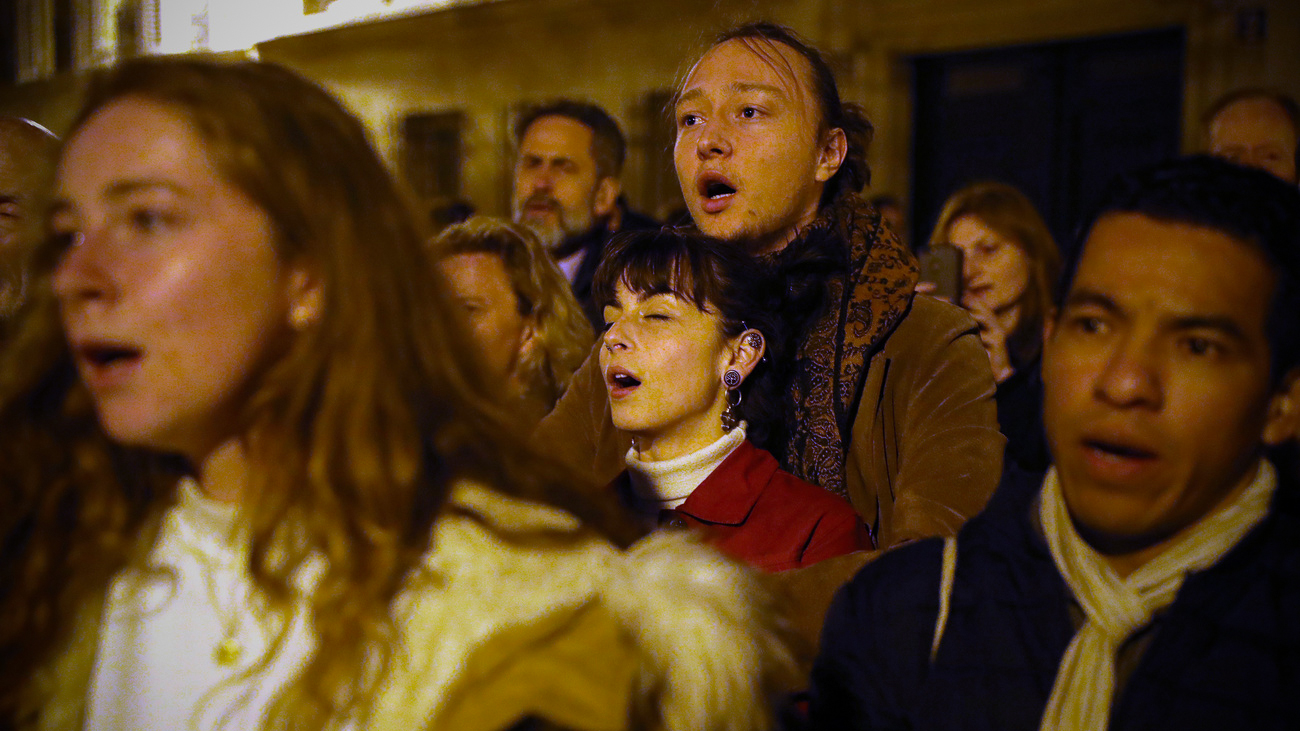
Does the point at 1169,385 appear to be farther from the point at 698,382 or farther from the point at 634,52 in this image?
the point at 634,52

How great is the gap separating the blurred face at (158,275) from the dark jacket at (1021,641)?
954 millimetres

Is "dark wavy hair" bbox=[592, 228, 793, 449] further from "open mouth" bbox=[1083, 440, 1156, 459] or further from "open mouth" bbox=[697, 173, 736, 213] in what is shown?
"open mouth" bbox=[1083, 440, 1156, 459]

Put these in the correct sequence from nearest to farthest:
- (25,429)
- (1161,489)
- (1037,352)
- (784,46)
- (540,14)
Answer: (1161,489) → (25,429) → (784,46) → (1037,352) → (540,14)

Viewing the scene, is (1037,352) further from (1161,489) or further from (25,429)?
(25,429)

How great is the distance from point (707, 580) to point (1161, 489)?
59 cm

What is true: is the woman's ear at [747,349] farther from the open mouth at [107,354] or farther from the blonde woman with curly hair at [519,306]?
the open mouth at [107,354]

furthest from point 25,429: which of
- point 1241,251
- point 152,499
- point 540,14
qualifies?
point 540,14

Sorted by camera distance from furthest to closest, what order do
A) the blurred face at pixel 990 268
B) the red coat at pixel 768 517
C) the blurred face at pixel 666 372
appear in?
the blurred face at pixel 990 268 < the blurred face at pixel 666 372 < the red coat at pixel 768 517

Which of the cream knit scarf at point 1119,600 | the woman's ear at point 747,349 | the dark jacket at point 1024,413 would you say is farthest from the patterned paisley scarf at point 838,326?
the cream knit scarf at point 1119,600

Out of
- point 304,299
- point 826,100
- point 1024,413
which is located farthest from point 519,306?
point 304,299

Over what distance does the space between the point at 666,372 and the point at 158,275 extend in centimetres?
141

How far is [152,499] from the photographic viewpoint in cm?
148

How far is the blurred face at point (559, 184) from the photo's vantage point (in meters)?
4.64

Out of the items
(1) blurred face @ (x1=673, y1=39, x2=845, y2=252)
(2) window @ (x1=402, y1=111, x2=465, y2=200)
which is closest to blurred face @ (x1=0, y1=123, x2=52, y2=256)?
(1) blurred face @ (x1=673, y1=39, x2=845, y2=252)
